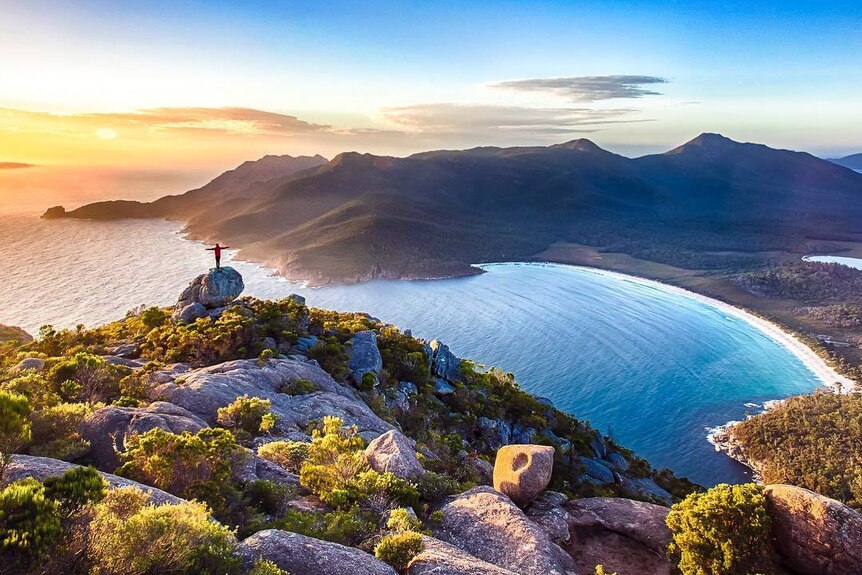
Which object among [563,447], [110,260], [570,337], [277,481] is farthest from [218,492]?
[110,260]

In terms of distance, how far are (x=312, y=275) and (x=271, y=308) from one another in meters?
121

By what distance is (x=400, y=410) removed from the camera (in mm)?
32688

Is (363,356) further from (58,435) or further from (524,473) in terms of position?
(58,435)

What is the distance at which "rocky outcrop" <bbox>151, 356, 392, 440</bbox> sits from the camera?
20.6m

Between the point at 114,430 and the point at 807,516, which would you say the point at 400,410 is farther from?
the point at 807,516

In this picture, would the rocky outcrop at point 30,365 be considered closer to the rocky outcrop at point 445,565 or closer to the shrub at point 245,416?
the shrub at point 245,416

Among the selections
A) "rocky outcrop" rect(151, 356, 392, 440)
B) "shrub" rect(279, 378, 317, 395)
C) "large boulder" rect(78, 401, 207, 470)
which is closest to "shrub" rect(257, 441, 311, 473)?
"large boulder" rect(78, 401, 207, 470)

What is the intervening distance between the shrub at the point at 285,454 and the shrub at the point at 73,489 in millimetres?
8834

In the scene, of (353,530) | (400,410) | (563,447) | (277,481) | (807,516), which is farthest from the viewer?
(563,447)

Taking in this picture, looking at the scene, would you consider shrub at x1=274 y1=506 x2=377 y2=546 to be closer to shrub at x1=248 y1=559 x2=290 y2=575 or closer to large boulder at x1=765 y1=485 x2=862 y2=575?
shrub at x1=248 y1=559 x2=290 y2=575

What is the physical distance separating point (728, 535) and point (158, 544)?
14.2 m

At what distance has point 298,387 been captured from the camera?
25.8 meters

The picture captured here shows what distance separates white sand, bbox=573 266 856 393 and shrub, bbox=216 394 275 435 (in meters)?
110

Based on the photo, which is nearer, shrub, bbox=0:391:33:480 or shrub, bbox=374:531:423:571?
shrub, bbox=0:391:33:480
